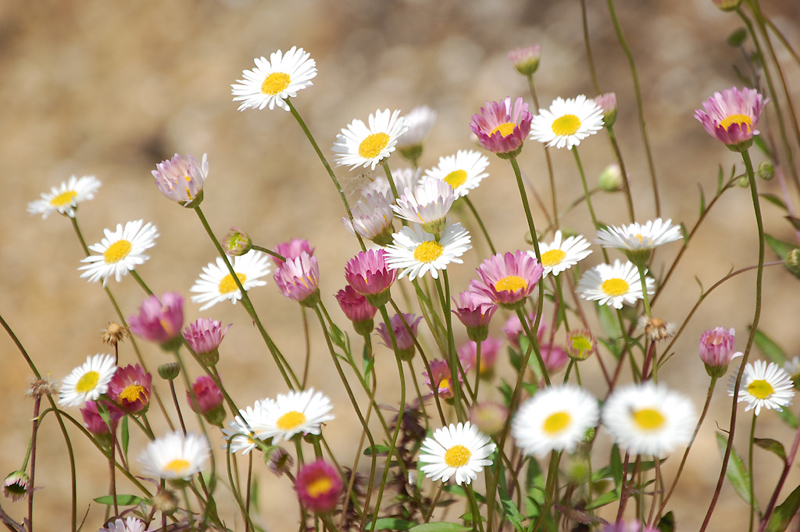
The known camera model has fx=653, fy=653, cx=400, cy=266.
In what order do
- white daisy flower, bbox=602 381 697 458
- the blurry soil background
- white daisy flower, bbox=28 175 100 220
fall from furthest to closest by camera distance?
the blurry soil background → white daisy flower, bbox=28 175 100 220 → white daisy flower, bbox=602 381 697 458

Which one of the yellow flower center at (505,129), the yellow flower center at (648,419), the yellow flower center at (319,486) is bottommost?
the yellow flower center at (319,486)

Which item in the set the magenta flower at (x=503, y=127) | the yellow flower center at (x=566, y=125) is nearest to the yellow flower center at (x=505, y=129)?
the magenta flower at (x=503, y=127)

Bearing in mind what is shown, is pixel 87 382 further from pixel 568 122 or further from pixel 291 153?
pixel 291 153

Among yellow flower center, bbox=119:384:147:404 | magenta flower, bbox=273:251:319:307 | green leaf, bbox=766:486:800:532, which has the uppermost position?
magenta flower, bbox=273:251:319:307

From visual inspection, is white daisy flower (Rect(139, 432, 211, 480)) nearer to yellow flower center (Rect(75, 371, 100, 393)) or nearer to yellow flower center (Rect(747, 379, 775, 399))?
yellow flower center (Rect(75, 371, 100, 393))

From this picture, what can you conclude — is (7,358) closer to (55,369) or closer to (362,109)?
(55,369)

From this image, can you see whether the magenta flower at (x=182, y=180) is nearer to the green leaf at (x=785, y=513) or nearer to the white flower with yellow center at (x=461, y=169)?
the white flower with yellow center at (x=461, y=169)

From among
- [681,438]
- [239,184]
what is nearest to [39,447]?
[239,184]

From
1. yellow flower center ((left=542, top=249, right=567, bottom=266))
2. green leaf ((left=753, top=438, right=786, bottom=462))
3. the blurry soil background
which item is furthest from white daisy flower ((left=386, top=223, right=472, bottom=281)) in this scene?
the blurry soil background
